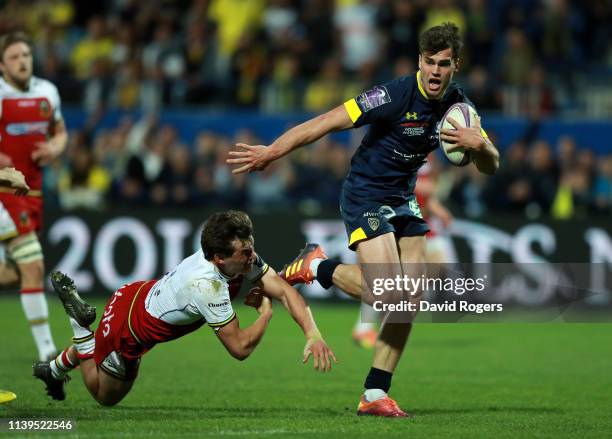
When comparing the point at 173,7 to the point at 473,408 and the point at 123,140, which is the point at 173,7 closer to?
the point at 123,140

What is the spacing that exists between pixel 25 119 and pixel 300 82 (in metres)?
8.89

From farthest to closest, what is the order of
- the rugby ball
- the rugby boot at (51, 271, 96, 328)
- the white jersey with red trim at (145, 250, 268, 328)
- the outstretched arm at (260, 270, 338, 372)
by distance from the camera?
the rugby boot at (51, 271, 96, 328) → the rugby ball → the white jersey with red trim at (145, 250, 268, 328) → the outstretched arm at (260, 270, 338, 372)

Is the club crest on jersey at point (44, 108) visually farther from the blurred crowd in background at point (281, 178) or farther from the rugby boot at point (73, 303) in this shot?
the blurred crowd in background at point (281, 178)

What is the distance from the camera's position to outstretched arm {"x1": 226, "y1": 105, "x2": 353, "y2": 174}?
26.4 ft

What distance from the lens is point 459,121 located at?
841 cm

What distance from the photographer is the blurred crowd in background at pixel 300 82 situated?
18.3 metres

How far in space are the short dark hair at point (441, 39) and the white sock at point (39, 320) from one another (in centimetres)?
491

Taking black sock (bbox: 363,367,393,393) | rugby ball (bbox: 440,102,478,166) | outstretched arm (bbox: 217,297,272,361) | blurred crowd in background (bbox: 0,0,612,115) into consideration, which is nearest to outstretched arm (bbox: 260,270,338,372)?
outstretched arm (bbox: 217,297,272,361)

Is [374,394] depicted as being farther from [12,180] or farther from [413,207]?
[12,180]

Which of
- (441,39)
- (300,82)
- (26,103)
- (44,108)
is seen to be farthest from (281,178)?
(441,39)

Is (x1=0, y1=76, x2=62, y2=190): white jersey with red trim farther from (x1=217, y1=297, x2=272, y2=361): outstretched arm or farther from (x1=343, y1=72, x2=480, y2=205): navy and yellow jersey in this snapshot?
(x1=217, y1=297, x2=272, y2=361): outstretched arm

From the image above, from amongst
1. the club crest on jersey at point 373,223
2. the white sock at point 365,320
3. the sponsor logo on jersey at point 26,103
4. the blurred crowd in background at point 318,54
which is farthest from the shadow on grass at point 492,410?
the blurred crowd in background at point 318,54

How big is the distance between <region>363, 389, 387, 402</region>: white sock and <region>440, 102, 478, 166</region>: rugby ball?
5.68 feet

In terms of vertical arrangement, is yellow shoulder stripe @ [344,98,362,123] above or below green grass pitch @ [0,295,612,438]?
above
